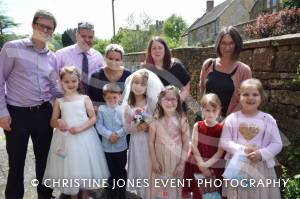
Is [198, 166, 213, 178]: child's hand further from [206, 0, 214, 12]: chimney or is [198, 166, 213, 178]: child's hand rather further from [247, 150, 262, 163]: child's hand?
[206, 0, 214, 12]: chimney

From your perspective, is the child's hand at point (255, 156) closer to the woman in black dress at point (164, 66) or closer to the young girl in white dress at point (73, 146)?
the woman in black dress at point (164, 66)

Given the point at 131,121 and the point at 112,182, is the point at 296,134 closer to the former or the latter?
the point at 131,121

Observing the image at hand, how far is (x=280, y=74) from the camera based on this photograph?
3.67 m

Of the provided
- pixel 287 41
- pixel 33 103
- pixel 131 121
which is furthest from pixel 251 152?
pixel 33 103

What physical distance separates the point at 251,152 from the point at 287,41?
147 centimetres

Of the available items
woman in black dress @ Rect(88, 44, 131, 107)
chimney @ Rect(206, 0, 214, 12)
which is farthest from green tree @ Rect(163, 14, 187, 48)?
woman in black dress @ Rect(88, 44, 131, 107)

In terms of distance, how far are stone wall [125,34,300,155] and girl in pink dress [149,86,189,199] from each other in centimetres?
124

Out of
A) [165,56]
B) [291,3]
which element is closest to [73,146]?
[165,56]

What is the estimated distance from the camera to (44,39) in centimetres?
327

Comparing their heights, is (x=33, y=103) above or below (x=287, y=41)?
below

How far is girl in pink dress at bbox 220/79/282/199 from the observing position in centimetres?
275

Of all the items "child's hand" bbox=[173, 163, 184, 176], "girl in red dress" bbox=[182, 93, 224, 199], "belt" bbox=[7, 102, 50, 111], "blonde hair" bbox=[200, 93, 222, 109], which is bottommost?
"child's hand" bbox=[173, 163, 184, 176]

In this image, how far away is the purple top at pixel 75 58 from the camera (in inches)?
146

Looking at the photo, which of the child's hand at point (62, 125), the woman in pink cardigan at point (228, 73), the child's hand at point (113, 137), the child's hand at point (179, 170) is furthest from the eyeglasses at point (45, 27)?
the child's hand at point (179, 170)
